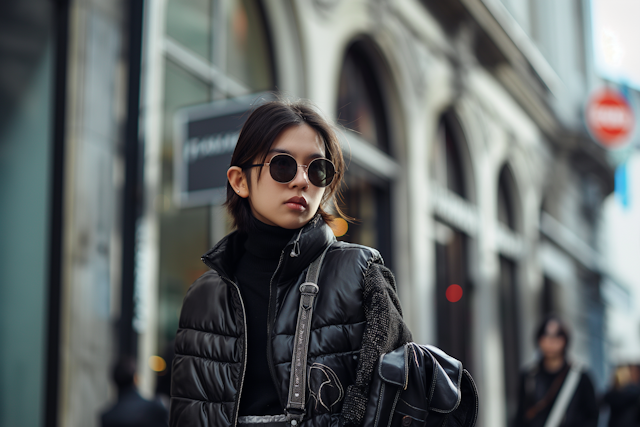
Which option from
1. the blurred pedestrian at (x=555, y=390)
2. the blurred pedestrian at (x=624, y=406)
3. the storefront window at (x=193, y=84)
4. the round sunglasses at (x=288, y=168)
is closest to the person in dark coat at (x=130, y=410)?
the storefront window at (x=193, y=84)

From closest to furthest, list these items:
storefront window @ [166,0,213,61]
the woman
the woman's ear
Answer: the woman
the woman's ear
storefront window @ [166,0,213,61]

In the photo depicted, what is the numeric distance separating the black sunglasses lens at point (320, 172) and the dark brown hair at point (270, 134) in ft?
0.35

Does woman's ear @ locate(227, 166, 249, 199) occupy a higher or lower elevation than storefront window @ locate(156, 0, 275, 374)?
lower

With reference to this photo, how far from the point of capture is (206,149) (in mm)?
5332

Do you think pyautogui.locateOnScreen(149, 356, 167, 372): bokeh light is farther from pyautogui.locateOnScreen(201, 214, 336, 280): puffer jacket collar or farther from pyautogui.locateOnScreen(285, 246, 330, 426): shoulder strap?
pyautogui.locateOnScreen(285, 246, 330, 426): shoulder strap

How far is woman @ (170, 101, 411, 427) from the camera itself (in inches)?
74.5

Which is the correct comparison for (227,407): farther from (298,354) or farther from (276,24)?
(276,24)

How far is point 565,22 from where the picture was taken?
83.1 feet

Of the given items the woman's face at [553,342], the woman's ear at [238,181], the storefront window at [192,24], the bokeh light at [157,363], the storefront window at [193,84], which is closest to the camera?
the woman's ear at [238,181]

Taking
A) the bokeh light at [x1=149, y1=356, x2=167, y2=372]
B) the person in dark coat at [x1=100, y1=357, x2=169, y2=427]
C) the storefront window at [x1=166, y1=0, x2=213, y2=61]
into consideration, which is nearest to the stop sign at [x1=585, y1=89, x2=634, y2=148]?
the storefront window at [x1=166, y1=0, x2=213, y2=61]

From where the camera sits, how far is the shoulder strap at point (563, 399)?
227 inches

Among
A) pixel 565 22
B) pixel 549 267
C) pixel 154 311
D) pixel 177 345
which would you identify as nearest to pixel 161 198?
pixel 154 311

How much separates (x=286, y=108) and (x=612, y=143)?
24.6 m

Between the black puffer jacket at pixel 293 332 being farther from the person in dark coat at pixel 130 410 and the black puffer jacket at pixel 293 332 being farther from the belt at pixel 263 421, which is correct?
the person in dark coat at pixel 130 410
